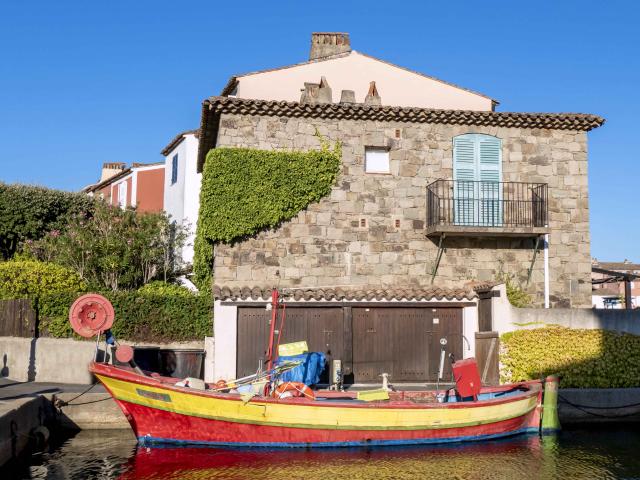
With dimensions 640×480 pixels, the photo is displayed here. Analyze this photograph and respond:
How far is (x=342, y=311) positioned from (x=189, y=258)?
1020 cm

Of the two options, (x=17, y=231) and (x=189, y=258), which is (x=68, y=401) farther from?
(x=17, y=231)

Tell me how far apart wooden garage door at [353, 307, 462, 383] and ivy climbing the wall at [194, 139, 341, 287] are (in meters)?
3.47

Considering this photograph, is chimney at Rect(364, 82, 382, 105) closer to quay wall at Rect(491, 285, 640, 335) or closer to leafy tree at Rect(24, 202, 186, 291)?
quay wall at Rect(491, 285, 640, 335)

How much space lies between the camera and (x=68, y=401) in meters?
15.7

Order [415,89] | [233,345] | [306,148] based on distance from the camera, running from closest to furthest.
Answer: [233,345] → [306,148] → [415,89]

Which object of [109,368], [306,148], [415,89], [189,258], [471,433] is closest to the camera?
[109,368]

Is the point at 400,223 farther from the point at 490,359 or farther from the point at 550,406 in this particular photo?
the point at 550,406

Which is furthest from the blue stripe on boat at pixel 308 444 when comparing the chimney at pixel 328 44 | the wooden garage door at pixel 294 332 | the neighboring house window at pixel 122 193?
the neighboring house window at pixel 122 193

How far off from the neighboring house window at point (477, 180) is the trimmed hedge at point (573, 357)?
4.02m

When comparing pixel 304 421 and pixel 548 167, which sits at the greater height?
pixel 548 167

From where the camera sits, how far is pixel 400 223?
68.5ft

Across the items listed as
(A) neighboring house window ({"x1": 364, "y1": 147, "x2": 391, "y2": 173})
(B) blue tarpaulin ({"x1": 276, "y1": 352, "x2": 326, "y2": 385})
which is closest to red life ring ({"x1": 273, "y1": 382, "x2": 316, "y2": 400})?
(B) blue tarpaulin ({"x1": 276, "y1": 352, "x2": 326, "y2": 385})

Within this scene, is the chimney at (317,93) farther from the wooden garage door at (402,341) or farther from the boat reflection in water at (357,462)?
the boat reflection in water at (357,462)

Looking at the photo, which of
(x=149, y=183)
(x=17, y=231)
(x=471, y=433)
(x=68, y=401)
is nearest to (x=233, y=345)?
(x=68, y=401)
